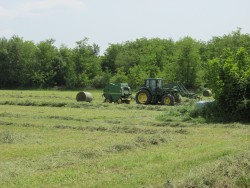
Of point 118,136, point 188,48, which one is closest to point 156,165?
point 118,136

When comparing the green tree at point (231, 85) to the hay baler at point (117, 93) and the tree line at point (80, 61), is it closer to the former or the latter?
the hay baler at point (117, 93)

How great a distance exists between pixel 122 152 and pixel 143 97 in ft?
64.3

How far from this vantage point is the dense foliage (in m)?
58.6

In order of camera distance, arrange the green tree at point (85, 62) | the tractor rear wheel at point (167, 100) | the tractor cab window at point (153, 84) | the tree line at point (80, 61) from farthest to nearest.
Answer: the green tree at point (85, 62) → the tree line at point (80, 61) → the tractor cab window at point (153, 84) → the tractor rear wheel at point (167, 100)

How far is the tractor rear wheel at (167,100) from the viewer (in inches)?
1221

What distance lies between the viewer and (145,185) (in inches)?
360

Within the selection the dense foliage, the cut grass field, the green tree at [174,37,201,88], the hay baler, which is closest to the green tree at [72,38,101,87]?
the dense foliage

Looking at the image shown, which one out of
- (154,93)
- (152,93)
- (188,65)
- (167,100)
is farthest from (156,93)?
(188,65)

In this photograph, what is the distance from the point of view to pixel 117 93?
34469 mm

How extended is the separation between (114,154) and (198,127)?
772 centimetres

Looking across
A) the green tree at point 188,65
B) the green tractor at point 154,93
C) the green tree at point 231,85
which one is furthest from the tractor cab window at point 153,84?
the green tree at point 188,65

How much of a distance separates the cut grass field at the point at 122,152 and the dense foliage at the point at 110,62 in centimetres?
3617

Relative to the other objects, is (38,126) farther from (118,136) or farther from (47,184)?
(47,184)

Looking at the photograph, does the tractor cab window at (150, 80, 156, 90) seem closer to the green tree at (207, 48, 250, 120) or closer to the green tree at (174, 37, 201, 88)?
the green tree at (207, 48, 250, 120)
